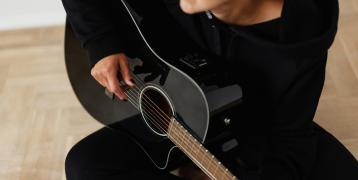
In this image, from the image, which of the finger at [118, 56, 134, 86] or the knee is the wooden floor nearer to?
the knee

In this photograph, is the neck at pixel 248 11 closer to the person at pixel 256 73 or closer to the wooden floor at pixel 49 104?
the person at pixel 256 73

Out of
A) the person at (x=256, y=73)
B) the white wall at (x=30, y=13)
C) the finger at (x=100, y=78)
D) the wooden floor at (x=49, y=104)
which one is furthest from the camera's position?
the white wall at (x=30, y=13)

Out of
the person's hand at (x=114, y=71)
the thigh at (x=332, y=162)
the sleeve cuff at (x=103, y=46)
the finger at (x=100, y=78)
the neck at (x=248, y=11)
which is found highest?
the neck at (x=248, y=11)

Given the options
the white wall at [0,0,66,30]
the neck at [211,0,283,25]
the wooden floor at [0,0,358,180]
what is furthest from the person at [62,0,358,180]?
the white wall at [0,0,66,30]

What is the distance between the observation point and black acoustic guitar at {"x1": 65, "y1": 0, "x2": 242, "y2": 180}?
0.81 metres

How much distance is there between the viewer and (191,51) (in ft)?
2.89

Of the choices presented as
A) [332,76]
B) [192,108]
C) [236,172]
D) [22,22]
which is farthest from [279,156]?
[22,22]

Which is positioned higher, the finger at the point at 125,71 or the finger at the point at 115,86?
the finger at the point at 125,71

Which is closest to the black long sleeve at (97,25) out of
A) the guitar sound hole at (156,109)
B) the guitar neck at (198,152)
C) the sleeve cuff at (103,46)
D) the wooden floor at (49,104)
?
the sleeve cuff at (103,46)

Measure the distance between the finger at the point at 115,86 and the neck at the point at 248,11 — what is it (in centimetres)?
29

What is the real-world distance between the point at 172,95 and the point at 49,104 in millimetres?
763

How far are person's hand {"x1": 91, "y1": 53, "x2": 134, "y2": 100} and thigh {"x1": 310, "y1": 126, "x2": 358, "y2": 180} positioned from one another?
1.50ft

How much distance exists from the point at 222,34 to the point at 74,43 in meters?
0.43

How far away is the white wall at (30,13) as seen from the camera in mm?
1708
